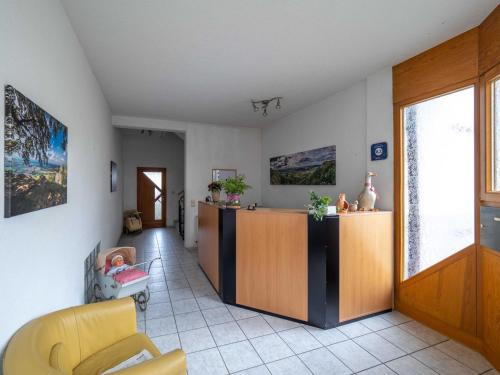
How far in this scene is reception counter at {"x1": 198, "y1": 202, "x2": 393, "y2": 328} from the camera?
104 inches

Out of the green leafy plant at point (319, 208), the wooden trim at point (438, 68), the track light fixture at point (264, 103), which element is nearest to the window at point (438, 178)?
the wooden trim at point (438, 68)

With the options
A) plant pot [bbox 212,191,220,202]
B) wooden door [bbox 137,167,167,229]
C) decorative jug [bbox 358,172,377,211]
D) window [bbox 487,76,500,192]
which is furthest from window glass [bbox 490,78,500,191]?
wooden door [bbox 137,167,167,229]

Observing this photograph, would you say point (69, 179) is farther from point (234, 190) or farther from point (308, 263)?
point (308, 263)

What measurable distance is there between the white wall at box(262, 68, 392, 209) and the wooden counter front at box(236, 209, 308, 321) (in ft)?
4.17

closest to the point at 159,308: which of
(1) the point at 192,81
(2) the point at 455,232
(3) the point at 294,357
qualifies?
(3) the point at 294,357

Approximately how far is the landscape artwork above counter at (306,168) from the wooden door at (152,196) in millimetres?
4589

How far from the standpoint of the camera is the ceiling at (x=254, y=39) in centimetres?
202

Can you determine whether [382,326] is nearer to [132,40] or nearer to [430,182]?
[430,182]

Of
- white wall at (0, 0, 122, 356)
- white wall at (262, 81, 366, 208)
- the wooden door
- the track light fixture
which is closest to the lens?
white wall at (0, 0, 122, 356)

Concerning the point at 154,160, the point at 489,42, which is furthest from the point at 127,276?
the point at 154,160

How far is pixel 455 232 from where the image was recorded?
2486 millimetres

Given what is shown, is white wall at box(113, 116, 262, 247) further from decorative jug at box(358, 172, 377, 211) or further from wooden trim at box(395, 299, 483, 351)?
wooden trim at box(395, 299, 483, 351)

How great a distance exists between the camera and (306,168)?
15.2 feet

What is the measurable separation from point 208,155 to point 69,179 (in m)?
3.91
